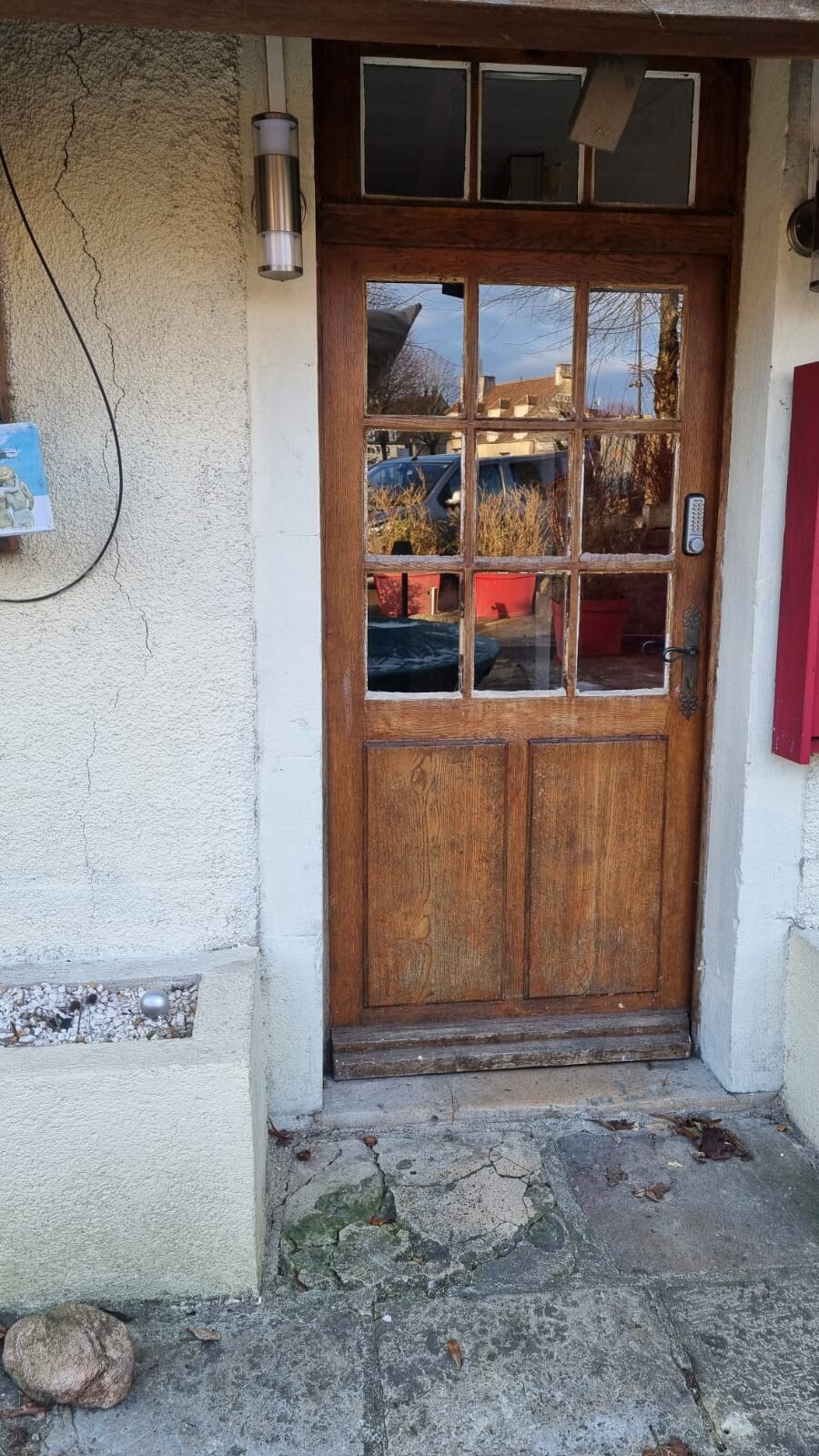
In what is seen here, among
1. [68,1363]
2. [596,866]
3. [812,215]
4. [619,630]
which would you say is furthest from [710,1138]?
[812,215]

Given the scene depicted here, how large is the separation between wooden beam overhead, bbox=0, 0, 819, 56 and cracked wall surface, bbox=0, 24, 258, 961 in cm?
58

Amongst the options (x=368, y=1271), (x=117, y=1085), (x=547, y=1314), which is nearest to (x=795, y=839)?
(x=547, y=1314)

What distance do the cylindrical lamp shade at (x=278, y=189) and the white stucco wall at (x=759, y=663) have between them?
130 cm

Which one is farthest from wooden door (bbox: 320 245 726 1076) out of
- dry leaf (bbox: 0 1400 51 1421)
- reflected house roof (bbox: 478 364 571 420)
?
dry leaf (bbox: 0 1400 51 1421)

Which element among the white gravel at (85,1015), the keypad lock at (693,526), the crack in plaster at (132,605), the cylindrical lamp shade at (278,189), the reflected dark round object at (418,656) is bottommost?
the white gravel at (85,1015)

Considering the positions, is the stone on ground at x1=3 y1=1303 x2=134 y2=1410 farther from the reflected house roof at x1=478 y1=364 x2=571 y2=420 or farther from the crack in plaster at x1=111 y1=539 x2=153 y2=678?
the reflected house roof at x1=478 y1=364 x2=571 y2=420

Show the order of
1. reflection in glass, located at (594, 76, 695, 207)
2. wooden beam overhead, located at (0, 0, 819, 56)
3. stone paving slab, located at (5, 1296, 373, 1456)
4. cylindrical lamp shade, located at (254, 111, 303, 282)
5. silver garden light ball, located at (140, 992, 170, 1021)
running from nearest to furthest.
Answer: wooden beam overhead, located at (0, 0, 819, 56), stone paving slab, located at (5, 1296, 373, 1456), cylindrical lamp shade, located at (254, 111, 303, 282), silver garden light ball, located at (140, 992, 170, 1021), reflection in glass, located at (594, 76, 695, 207)

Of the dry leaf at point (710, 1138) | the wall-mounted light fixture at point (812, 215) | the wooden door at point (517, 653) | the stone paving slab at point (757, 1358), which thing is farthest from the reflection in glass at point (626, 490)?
the stone paving slab at point (757, 1358)

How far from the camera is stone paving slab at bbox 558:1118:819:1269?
248cm

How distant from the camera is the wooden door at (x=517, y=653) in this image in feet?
9.43

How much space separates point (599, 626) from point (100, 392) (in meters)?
1.57

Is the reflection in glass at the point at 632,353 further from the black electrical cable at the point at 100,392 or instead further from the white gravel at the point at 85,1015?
the white gravel at the point at 85,1015

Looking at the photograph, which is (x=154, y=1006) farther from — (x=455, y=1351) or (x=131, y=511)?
(x=131, y=511)

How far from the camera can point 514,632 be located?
302 cm
